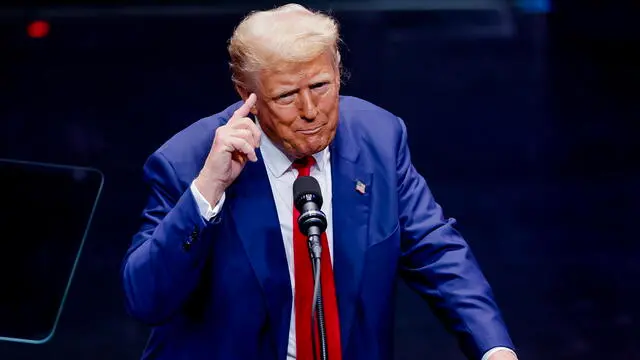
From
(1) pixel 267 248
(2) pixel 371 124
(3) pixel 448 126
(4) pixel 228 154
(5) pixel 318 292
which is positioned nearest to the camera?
(5) pixel 318 292

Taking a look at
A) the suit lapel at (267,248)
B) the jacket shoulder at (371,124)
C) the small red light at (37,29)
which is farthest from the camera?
the small red light at (37,29)

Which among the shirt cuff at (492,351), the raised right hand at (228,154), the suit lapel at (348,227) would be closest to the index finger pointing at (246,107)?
the raised right hand at (228,154)

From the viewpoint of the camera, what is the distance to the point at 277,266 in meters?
2.19

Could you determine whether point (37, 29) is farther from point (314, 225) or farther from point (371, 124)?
point (314, 225)

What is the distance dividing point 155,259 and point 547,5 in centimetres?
252

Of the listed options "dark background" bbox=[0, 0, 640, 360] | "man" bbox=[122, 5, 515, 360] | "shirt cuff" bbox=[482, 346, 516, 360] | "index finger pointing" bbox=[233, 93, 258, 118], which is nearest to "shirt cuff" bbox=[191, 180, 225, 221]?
"man" bbox=[122, 5, 515, 360]

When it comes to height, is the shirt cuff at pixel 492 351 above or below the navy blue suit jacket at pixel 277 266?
below

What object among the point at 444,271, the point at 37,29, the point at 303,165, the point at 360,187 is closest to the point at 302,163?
the point at 303,165

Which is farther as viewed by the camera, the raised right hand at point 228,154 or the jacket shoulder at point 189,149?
the jacket shoulder at point 189,149

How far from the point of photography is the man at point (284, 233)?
2.10 m

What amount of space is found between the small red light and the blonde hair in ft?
5.85

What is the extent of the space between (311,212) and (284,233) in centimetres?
30

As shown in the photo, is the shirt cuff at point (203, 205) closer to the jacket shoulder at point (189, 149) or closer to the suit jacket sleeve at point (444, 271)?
the jacket shoulder at point (189, 149)

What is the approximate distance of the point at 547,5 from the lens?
427 cm
